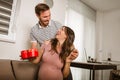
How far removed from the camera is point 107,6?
4.19 m

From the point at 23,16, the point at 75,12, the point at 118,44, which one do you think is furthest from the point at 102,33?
the point at 23,16

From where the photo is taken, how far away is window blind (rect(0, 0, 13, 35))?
195cm

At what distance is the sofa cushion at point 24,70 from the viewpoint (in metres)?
1.76

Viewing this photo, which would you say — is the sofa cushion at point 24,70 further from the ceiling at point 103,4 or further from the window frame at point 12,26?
the ceiling at point 103,4

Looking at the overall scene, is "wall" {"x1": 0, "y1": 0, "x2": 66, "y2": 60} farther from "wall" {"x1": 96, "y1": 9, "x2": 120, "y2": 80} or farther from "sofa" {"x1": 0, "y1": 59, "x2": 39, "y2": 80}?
"wall" {"x1": 96, "y1": 9, "x2": 120, "y2": 80}

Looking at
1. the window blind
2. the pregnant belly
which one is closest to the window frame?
the window blind

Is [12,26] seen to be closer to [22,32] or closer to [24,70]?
[22,32]

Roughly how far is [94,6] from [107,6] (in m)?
0.36

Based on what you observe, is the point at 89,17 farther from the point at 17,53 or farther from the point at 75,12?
the point at 17,53

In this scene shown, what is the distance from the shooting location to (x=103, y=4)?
160 inches

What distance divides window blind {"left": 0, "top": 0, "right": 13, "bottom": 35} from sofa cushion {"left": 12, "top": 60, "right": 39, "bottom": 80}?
460 millimetres

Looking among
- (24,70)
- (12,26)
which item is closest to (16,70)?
A: (24,70)

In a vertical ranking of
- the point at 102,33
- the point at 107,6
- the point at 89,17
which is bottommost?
the point at 102,33

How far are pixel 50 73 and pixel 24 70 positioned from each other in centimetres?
50
